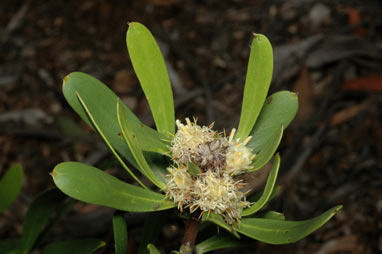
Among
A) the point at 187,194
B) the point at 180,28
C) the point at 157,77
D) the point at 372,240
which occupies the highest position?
the point at 180,28

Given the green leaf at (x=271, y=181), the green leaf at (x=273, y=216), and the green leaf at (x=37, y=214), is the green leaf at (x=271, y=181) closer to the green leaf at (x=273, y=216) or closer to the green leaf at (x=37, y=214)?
the green leaf at (x=273, y=216)

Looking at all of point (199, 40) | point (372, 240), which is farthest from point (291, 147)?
point (199, 40)

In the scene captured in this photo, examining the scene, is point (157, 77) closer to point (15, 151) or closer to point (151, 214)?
point (151, 214)

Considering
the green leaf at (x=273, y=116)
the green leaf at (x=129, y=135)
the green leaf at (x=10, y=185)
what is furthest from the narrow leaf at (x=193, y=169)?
the green leaf at (x=10, y=185)

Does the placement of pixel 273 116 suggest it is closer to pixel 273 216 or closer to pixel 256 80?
pixel 256 80

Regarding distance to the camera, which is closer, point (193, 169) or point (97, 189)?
point (97, 189)

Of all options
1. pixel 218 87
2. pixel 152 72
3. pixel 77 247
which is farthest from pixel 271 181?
pixel 218 87

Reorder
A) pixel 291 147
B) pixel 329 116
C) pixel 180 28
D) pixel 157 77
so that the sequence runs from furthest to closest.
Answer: pixel 180 28, pixel 329 116, pixel 291 147, pixel 157 77
